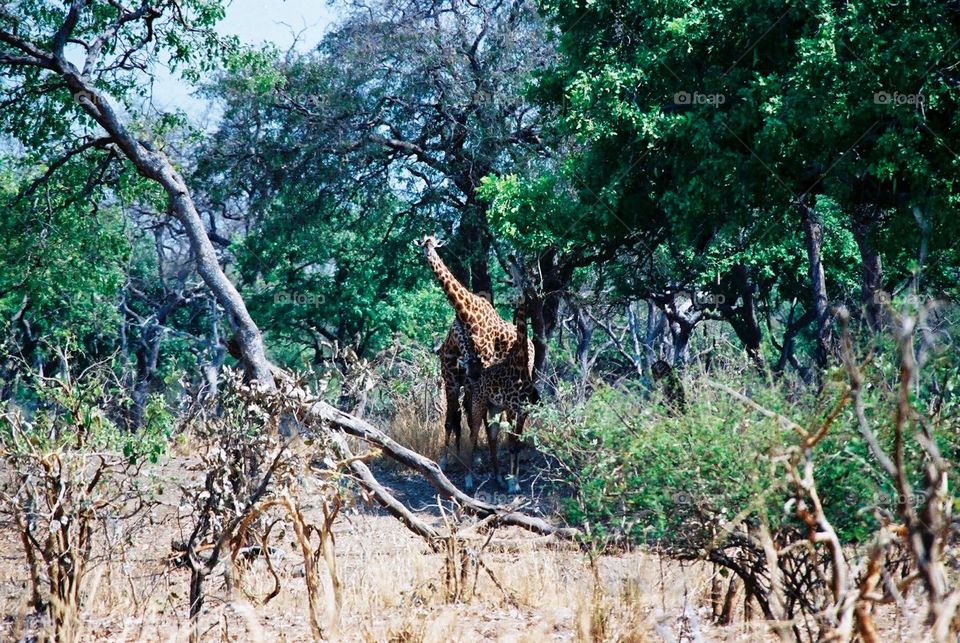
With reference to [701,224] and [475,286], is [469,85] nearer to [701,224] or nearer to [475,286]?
[475,286]

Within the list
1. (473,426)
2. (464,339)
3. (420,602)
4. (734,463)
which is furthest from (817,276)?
(734,463)

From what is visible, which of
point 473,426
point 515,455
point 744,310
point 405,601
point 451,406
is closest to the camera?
point 405,601

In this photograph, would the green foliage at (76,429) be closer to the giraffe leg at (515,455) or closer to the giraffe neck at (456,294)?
the giraffe leg at (515,455)

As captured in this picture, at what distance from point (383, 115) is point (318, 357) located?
261 inches

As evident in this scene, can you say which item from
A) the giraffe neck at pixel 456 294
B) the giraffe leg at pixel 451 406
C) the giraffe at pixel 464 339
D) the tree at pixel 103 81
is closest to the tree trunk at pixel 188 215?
the tree at pixel 103 81

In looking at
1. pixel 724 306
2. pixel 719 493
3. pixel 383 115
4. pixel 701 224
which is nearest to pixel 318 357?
pixel 383 115

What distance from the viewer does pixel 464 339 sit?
41.7 feet

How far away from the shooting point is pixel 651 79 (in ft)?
33.5

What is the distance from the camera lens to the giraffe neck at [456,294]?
12.0 meters

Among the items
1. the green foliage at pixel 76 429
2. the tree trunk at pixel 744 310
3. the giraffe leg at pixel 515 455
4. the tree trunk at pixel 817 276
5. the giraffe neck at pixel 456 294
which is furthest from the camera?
the tree trunk at pixel 744 310

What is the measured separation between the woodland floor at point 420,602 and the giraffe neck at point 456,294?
4524mm

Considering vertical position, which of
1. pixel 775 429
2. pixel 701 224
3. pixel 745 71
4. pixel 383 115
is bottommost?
pixel 775 429

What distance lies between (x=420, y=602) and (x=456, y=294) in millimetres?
6618

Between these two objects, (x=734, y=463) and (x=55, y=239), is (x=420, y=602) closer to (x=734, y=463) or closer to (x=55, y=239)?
(x=734, y=463)
